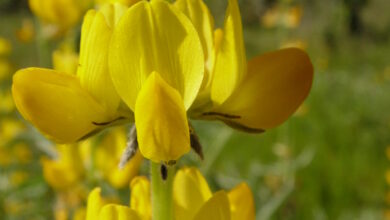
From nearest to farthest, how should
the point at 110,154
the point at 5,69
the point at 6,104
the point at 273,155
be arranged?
the point at 110,154
the point at 273,155
the point at 5,69
the point at 6,104

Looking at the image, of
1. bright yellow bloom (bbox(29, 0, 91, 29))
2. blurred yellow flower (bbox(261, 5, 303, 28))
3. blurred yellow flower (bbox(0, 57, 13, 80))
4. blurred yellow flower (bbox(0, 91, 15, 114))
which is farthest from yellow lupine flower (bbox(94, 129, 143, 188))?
blurred yellow flower (bbox(0, 91, 15, 114))

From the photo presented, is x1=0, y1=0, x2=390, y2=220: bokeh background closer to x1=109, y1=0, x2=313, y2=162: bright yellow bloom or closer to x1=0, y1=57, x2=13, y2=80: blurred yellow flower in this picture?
x1=0, y1=57, x2=13, y2=80: blurred yellow flower

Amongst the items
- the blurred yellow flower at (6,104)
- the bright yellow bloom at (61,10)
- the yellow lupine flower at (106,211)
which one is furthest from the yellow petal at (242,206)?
the blurred yellow flower at (6,104)

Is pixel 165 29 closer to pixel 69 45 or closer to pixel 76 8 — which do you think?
pixel 76 8

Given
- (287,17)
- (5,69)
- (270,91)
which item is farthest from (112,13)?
(5,69)

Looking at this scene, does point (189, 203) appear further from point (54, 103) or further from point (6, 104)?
point (6, 104)

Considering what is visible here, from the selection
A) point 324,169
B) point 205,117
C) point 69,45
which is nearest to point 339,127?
point 324,169

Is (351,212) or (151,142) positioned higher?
(151,142)
